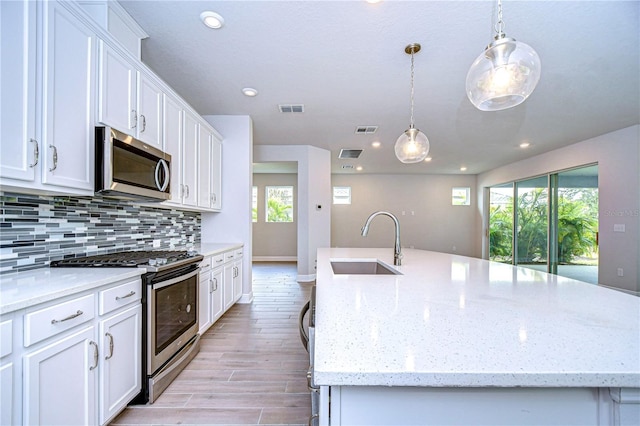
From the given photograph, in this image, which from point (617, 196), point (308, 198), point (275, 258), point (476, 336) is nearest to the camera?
point (476, 336)

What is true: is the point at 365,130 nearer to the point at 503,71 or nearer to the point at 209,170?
the point at 209,170

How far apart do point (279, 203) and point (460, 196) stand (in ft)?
18.8

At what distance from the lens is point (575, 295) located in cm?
116

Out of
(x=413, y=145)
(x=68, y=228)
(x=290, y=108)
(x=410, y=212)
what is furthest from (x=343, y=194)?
(x=68, y=228)

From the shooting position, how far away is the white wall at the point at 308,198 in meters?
5.55

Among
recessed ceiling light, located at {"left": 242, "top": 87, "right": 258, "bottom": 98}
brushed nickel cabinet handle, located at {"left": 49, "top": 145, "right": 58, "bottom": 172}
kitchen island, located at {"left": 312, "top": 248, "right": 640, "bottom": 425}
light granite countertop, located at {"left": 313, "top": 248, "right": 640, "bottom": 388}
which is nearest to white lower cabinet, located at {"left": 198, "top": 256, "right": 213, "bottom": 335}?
brushed nickel cabinet handle, located at {"left": 49, "top": 145, "right": 58, "bottom": 172}

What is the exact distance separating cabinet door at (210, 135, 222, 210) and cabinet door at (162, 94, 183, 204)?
2.63ft

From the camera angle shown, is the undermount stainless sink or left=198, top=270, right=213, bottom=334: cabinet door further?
left=198, top=270, right=213, bottom=334: cabinet door

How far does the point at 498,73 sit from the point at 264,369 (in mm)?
2522

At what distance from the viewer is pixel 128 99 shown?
201 cm

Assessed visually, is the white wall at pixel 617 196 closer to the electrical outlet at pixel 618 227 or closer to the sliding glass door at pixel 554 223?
the electrical outlet at pixel 618 227

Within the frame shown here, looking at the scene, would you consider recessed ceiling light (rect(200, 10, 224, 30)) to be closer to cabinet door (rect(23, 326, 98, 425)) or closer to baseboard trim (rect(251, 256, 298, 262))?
cabinet door (rect(23, 326, 98, 425))

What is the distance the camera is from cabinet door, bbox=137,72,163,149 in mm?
2172

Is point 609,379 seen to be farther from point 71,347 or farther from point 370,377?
point 71,347
